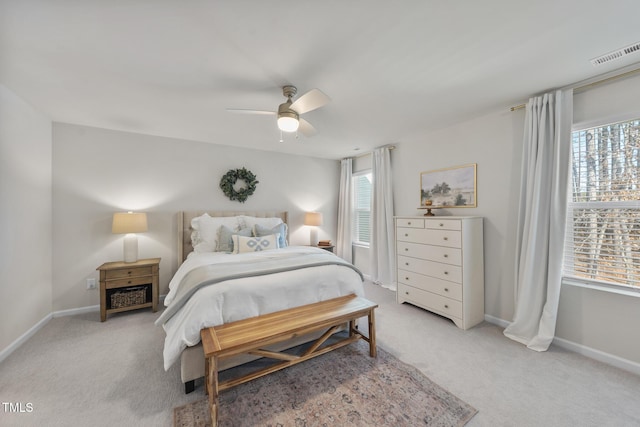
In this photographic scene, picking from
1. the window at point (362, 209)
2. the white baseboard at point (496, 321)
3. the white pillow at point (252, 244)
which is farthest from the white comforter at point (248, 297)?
the window at point (362, 209)

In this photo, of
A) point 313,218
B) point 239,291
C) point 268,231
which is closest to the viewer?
point 239,291

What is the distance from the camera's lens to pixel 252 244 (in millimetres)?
3223

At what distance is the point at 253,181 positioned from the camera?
4.18 metres

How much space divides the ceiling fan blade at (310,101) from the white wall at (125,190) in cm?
241

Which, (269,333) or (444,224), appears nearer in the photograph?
(269,333)

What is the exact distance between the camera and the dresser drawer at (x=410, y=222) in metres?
3.18

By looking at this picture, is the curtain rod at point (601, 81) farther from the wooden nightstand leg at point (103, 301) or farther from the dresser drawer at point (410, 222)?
the wooden nightstand leg at point (103, 301)

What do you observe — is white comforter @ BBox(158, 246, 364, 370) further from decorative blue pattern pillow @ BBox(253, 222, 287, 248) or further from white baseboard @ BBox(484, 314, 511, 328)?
white baseboard @ BBox(484, 314, 511, 328)

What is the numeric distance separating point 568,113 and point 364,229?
3.25 meters

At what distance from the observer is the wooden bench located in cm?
150

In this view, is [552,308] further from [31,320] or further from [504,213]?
[31,320]

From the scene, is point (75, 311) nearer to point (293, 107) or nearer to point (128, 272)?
point (128, 272)

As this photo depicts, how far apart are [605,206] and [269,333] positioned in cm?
308

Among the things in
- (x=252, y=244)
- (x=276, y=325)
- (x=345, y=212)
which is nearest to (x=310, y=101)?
(x=276, y=325)
